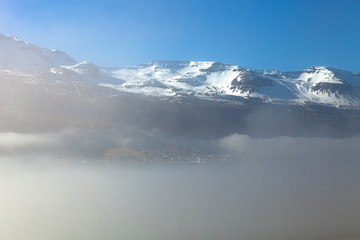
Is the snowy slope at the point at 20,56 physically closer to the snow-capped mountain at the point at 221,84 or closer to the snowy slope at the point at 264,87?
the snow-capped mountain at the point at 221,84

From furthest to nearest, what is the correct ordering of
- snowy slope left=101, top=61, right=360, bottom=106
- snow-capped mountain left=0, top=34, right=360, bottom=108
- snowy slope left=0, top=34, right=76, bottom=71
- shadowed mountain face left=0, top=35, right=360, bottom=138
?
1. snowy slope left=101, top=61, right=360, bottom=106
2. snow-capped mountain left=0, top=34, right=360, bottom=108
3. snowy slope left=0, top=34, right=76, bottom=71
4. shadowed mountain face left=0, top=35, right=360, bottom=138

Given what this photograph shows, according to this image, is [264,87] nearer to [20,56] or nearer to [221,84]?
[221,84]

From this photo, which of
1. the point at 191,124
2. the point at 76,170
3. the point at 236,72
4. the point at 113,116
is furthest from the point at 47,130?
the point at 236,72

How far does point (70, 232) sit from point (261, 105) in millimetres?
105116

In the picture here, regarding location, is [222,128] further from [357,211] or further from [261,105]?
[357,211]

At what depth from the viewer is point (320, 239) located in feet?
50.7

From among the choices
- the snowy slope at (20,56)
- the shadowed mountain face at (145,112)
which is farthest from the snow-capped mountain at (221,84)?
the shadowed mountain face at (145,112)

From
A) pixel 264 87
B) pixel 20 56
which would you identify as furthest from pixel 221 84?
pixel 20 56

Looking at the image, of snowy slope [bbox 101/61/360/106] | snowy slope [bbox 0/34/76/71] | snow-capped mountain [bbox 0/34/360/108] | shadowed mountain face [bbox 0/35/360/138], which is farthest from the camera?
snowy slope [bbox 101/61/360/106]

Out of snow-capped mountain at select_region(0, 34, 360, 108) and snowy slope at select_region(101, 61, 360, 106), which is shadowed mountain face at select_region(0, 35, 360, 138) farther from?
snowy slope at select_region(101, 61, 360, 106)

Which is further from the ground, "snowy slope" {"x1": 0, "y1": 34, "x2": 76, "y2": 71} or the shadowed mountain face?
"snowy slope" {"x1": 0, "y1": 34, "x2": 76, "y2": 71}

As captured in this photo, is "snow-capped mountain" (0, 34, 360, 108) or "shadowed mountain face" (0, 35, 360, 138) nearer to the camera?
"shadowed mountain face" (0, 35, 360, 138)

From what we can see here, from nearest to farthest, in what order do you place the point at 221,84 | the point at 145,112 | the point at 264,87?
the point at 145,112 → the point at 264,87 → the point at 221,84

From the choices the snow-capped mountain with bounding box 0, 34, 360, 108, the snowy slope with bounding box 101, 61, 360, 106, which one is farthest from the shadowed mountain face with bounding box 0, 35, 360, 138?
the snowy slope with bounding box 101, 61, 360, 106
